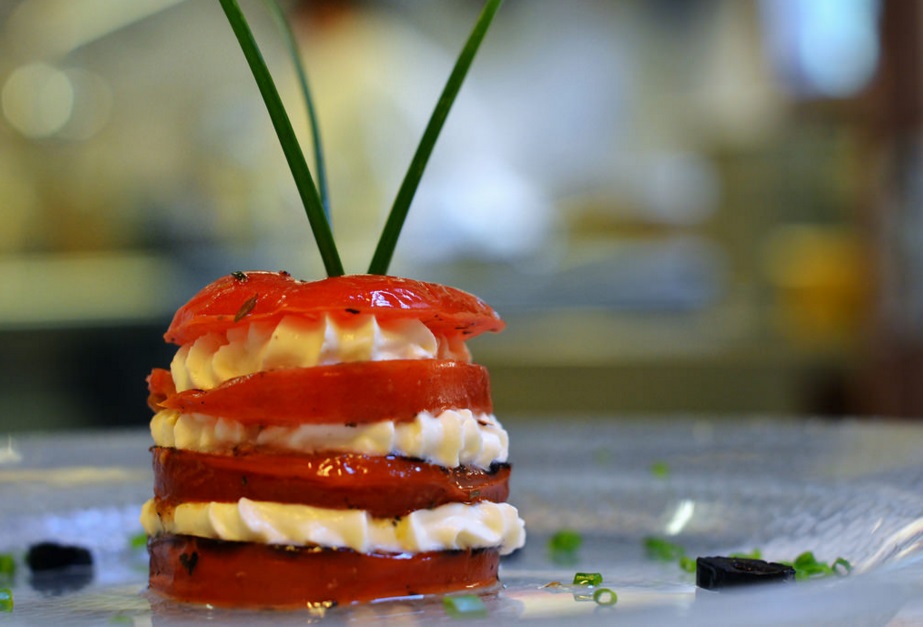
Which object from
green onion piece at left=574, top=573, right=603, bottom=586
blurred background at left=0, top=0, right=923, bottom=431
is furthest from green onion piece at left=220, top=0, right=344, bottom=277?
blurred background at left=0, top=0, right=923, bottom=431

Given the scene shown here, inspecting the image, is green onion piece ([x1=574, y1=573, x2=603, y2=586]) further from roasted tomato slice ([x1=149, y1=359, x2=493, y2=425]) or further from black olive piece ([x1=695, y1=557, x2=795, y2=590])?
roasted tomato slice ([x1=149, y1=359, x2=493, y2=425])

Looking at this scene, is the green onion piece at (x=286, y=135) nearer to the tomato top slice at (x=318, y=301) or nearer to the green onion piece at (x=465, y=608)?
the tomato top slice at (x=318, y=301)

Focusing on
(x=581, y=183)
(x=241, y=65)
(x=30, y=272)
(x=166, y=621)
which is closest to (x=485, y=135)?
(x=581, y=183)

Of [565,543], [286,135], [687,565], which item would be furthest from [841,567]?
[286,135]

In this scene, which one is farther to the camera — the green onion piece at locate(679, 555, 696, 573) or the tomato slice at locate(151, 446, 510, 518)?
the green onion piece at locate(679, 555, 696, 573)

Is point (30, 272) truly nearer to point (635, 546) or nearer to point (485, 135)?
point (485, 135)

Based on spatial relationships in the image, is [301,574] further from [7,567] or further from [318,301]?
[7,567]
